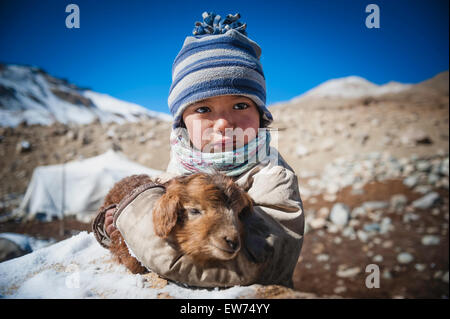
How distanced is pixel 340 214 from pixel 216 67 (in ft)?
12.7

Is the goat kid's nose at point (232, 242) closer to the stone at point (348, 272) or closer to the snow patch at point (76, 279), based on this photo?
the snow patch at point (76, 279)

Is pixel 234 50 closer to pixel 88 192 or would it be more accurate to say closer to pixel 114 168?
pixel 114 168

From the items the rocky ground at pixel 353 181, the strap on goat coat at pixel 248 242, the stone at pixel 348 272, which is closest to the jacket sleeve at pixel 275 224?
the strap on goat coat at pixel 248 242

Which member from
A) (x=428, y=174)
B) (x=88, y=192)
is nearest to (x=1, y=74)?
(x=88, y=192)

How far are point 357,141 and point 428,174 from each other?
1865mm

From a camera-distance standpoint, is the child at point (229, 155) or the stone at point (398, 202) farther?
the stone at point (398, 202)

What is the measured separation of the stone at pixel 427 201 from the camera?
4.09 meters

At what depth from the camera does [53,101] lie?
52.9 ft

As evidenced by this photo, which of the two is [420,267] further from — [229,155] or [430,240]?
[229,155]

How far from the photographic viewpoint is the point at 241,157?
3.56ft

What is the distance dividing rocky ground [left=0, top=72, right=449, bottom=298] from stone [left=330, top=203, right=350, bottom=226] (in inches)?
0.6

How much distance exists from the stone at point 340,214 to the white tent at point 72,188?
3.46 m

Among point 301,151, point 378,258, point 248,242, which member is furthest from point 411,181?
point 248,242
